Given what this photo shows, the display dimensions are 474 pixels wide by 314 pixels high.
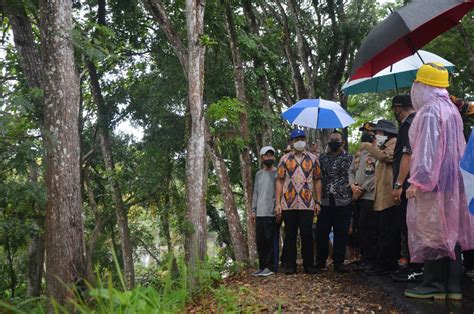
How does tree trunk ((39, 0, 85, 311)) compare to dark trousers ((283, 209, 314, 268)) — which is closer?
dark trousers ((283, 209, 314, 268))

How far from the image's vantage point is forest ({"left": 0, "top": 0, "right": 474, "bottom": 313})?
6.54m

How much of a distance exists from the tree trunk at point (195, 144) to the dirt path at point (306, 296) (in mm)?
902

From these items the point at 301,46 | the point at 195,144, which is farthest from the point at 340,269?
the point at 301,46

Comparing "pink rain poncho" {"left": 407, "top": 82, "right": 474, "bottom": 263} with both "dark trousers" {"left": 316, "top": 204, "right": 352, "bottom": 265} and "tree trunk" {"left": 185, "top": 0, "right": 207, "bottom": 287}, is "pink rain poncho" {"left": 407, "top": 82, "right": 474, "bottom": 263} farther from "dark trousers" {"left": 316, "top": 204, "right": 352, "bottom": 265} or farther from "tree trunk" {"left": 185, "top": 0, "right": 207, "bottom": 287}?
"tree trunk" {"left": 185, "top": 0, "right": 207, "bottom": 287}

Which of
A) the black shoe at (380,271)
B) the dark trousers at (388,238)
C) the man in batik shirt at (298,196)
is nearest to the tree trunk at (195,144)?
the man in batik shirt at (298,196)

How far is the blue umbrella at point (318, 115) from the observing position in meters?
7.65

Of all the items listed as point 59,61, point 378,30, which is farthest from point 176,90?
point 378,30

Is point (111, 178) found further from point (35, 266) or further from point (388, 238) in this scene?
point (388, 238)

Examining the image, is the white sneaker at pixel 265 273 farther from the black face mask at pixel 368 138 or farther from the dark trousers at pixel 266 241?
the black face mask at pixel 368 138

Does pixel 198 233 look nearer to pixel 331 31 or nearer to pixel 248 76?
pixel 248 76

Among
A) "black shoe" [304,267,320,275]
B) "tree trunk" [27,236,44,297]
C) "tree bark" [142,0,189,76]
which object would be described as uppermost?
"tree bark" [142,0,189,76]

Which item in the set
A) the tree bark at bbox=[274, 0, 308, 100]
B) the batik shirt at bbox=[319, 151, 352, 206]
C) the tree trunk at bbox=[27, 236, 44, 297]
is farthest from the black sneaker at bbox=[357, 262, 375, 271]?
Answer: the tree trunk at bbox=[27, 236, 44, 297]

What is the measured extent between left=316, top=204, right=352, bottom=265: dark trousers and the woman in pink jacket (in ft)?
7.02

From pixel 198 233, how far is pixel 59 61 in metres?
3.15
